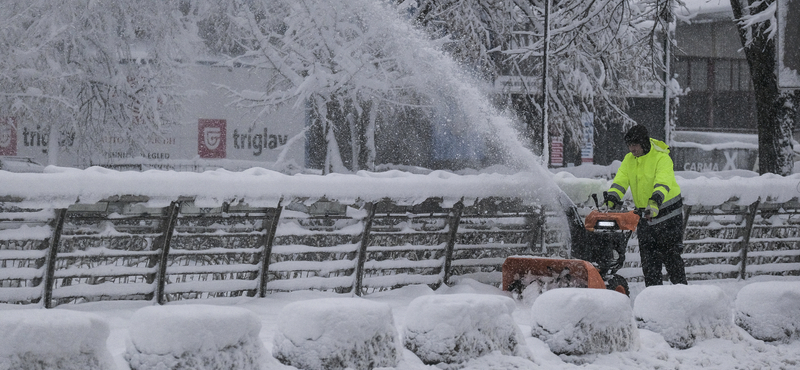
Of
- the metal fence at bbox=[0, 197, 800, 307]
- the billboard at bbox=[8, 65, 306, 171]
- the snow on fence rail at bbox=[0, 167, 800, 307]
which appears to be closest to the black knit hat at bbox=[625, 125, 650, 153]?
the snow on fence rail at bbox=[0, 167, 800, 307]

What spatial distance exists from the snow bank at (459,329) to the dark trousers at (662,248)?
303 centimetres

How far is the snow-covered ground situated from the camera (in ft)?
17.3

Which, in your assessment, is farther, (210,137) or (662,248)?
(210,137)

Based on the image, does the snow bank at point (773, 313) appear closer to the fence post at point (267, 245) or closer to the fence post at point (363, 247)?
the fence post at point (363, 247)

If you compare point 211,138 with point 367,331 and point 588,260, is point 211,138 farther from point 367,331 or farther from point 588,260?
point 367,331

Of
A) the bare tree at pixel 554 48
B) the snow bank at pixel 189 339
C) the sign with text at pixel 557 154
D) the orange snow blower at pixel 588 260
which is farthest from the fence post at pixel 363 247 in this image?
the sign with text at pixel 557 154

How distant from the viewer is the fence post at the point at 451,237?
9.78 metres

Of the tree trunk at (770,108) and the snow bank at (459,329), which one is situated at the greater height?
the tree trunk at (770,108)

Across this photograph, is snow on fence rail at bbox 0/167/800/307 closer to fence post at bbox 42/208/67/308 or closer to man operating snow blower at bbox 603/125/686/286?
fence post at bbox 42/208/67/308

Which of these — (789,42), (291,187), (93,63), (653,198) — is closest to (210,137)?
(93,63)

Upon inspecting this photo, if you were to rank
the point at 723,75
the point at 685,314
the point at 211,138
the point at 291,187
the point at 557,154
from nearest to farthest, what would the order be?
the point at 685,314
the point at 291,187
the point at 211,138
the point at 557,154
the point at 723,75

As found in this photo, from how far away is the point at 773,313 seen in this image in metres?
7.93

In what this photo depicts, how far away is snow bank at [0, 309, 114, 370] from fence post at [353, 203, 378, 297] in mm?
4522

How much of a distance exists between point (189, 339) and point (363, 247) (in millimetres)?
4147
